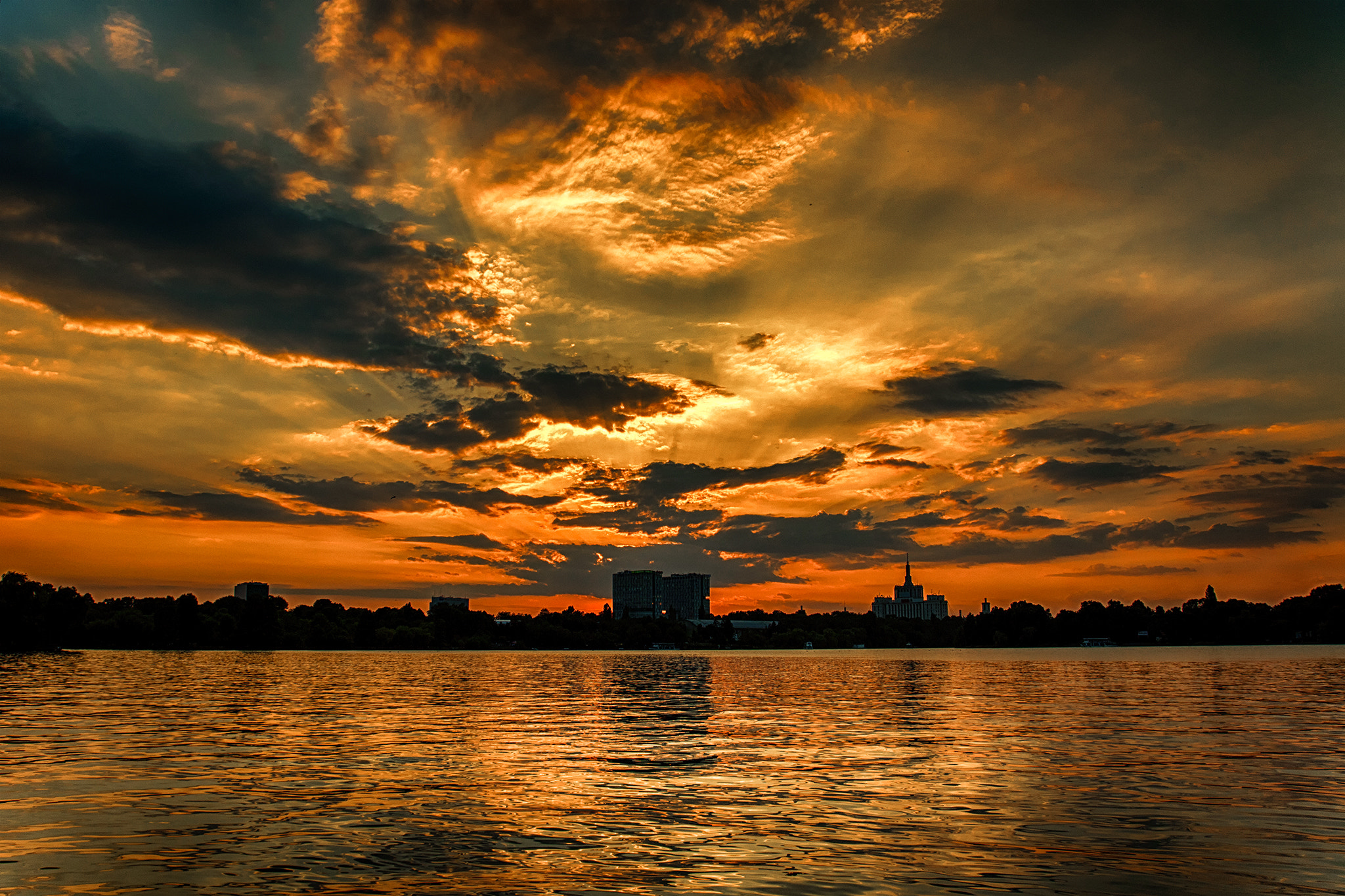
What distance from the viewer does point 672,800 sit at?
30781mm

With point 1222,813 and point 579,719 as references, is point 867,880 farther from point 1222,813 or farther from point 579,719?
point 579,719

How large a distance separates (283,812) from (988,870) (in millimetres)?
20783

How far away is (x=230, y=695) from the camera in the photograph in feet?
286

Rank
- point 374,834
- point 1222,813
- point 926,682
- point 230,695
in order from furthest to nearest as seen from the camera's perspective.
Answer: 1. point 926,682
2. point 230,695
3. point 1222,813
4. point 374,834

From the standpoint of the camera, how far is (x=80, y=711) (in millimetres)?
65062

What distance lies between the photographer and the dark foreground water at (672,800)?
20875mm

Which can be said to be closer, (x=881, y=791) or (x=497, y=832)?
(x=497, y=832)

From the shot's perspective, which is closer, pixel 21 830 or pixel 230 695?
pixel 21 830

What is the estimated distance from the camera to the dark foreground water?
2088 centimetres

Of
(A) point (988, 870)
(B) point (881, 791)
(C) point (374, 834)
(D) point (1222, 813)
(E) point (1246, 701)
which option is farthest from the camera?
(E) point (1246, 701)

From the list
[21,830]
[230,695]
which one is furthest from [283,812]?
[230,695]

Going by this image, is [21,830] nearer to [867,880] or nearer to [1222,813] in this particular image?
[867,880]

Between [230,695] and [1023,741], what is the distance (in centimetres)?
7301

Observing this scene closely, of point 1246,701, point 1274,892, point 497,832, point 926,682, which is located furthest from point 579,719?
point 926,682
